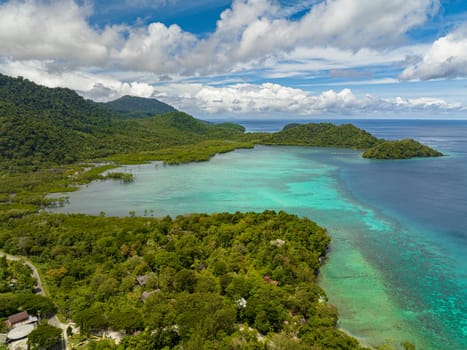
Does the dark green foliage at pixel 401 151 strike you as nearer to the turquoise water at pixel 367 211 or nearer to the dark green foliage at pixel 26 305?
the turquoise water at pixel 367 211

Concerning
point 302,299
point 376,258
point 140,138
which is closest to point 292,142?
point 140,138

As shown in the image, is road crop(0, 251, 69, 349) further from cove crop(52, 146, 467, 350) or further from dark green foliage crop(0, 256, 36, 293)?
cove crop(52, 146, 467, 350)

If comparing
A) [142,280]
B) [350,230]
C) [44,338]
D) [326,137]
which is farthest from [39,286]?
[326,137]

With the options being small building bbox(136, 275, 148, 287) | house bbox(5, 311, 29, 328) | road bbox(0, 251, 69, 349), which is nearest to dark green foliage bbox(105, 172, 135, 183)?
road bbox(0, 251, 69, 349)

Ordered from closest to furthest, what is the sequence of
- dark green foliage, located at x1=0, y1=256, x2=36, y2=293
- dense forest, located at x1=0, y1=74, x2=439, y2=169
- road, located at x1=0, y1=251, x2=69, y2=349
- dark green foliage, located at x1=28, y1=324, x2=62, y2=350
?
dark green foliage, located at x1=28, y1=324, x2=62, y2=350
road, located at x1=0, y1=251, x2=69, y2=349
dark green foliage, located at x1=0, y1=256, x2=36, y2=293
dense forest, located at x1=0, y1=74, x2=439, y2=169

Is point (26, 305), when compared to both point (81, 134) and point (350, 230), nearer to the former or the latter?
point (350, 230)
